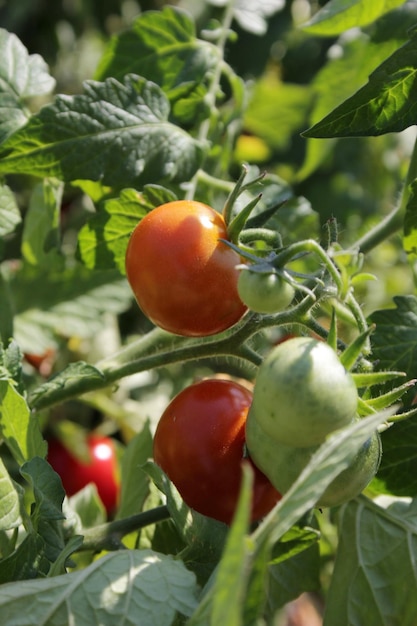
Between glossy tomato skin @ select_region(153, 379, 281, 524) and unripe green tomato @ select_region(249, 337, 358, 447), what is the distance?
0.68 feet

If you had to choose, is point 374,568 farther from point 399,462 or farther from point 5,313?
point 5,313

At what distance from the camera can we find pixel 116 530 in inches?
36.1

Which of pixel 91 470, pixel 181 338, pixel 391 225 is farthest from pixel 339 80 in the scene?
pixel 91 470

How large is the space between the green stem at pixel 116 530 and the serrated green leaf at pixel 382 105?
0.41 m

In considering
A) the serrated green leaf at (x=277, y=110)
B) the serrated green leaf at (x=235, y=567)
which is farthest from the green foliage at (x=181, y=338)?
the serrated green leaf at (x=277, y=110)

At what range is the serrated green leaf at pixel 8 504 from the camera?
32.1 inches

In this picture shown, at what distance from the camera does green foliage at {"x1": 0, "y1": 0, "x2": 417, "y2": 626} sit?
734 mm

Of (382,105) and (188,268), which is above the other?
(382,105)

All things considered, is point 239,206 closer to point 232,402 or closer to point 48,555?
point 232,402

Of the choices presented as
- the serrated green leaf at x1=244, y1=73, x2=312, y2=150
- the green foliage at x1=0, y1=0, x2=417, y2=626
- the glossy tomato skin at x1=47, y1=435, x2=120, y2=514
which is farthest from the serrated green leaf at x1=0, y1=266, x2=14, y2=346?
the serrated green leaf at x1=244, y1=73, x2=312, y2=150

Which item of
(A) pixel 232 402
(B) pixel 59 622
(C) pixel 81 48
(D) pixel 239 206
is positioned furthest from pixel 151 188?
(C) pixel 81 48

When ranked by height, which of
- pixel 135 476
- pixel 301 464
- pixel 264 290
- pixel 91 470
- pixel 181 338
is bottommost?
pixel 91 470

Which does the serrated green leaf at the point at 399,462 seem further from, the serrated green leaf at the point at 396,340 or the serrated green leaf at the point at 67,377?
the serrated green leaf at the point at 67,377

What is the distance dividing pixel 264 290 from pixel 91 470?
98 cm
